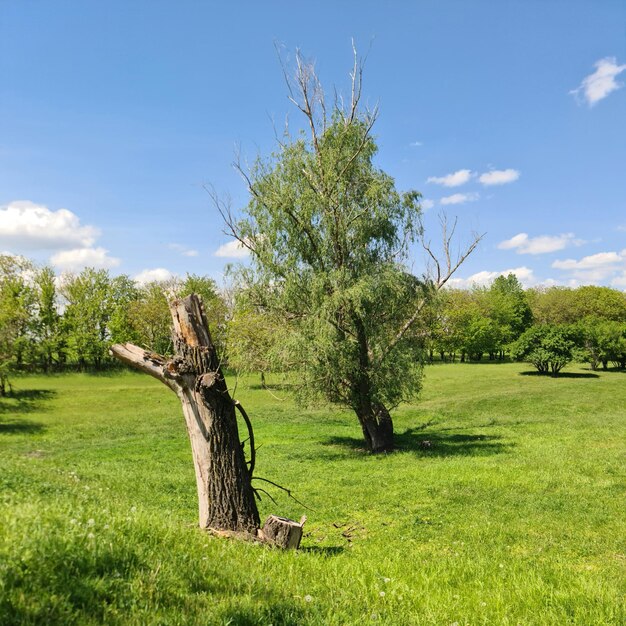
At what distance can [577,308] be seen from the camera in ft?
304

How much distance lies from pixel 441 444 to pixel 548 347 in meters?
40.2

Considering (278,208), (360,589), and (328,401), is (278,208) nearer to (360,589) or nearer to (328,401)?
(328,401)

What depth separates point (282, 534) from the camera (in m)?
6.09

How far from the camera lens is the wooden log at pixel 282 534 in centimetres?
607

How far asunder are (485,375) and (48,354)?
58.1 meters

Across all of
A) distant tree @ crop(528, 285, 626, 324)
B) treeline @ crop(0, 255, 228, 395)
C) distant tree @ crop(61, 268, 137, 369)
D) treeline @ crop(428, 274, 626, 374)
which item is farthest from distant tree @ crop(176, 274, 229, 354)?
distant tree @ crop(528, 285, 626, 324)

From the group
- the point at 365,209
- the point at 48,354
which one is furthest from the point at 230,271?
the point at 48,354

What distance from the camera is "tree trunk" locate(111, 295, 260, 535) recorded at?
6.17 m

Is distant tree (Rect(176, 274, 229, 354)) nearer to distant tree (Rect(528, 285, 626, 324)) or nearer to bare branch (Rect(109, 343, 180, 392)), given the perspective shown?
bare branch (Rect(109, 343, 180, 392))

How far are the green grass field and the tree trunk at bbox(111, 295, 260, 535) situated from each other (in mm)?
485

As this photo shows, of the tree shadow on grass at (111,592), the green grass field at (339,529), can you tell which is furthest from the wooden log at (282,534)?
the tree shadow on grass at (111,592)

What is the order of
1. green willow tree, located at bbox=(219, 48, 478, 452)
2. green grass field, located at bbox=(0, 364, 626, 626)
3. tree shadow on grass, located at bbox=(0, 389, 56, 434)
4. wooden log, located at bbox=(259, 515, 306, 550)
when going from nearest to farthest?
green grass field, located at bbox=(0, 364, 626, 626) → wooden log, located at bbox=(259, 515, 306, 550) → green willow tree, located at bbox=(219, 48, 478, 452) → tree shadow on grass, located at bbox=(0, 389, 56, 434)

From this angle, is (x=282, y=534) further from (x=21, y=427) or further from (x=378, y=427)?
(x=21, y=427)

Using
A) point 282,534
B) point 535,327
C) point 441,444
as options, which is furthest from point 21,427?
point 535,327
